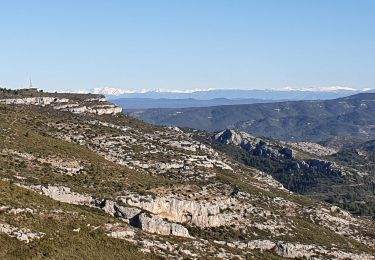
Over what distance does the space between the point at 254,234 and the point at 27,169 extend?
1491 inches

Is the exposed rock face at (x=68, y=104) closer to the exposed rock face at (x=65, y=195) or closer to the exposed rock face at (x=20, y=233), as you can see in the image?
the exposed rock face at (x=65, y=195)

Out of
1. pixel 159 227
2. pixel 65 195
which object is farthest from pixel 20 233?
pixel 65 195

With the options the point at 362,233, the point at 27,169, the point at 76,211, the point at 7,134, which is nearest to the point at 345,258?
the point at 362,233

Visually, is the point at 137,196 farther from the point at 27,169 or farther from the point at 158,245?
the point at 158,245

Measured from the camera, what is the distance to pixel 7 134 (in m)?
103

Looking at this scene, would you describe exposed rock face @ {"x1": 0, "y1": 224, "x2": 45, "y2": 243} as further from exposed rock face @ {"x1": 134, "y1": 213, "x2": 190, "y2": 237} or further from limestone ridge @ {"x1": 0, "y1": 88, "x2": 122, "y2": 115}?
limestone ridge @ {"x1": 0, "y1": 88, "x2": 122, "y2": 115}

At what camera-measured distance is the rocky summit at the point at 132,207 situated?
5912cm

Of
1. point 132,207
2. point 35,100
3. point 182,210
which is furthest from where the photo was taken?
point 35,100

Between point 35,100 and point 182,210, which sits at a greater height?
point 35,100

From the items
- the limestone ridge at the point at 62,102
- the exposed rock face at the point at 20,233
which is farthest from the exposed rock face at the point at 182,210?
the limestone ridge at the point at 62,102

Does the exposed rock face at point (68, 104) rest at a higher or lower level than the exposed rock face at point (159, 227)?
higher

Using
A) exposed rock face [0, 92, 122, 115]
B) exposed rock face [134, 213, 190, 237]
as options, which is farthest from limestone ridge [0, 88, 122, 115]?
exposed rock face [134, 213, 190, 237]

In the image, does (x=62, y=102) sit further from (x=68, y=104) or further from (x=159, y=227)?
(x=159, y=227)

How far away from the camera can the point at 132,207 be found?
8188 cm
